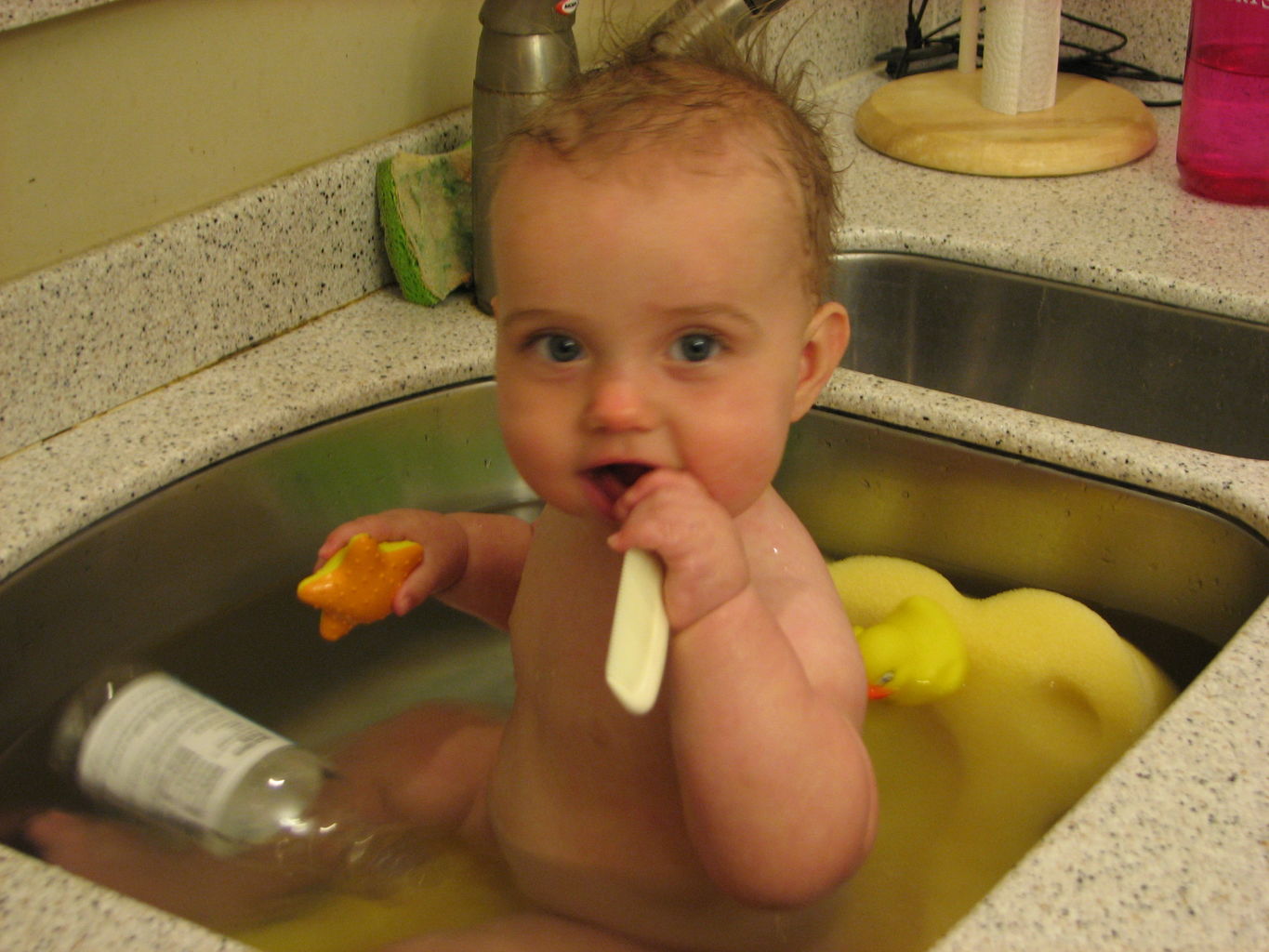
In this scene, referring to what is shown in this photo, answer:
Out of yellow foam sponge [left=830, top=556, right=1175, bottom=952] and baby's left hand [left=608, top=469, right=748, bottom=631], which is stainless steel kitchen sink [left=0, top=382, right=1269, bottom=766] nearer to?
yellow foam sponge [left=830, top=556, right=1175, bottom=952]

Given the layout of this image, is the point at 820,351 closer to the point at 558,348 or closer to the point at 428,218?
the point at 558,348

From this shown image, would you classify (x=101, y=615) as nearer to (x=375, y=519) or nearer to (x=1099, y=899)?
(x=375, y=519)

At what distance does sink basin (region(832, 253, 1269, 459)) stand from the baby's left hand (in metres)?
0.52

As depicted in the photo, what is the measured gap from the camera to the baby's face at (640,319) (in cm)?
58

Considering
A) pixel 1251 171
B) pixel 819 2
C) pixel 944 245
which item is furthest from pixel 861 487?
pixel 819 2

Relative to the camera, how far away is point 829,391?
94cm

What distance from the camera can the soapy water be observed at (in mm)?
751

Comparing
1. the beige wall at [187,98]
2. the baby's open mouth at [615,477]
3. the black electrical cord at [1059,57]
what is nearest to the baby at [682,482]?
the baby's open mouth at [615,477]

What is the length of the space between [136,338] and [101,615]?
0.66 feet

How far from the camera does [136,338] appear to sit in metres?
0.92

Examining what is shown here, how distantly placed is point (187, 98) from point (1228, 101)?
850 millimetres

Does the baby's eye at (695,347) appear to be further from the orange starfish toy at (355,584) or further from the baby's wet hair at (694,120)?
the orange starfish toy at (355,584)

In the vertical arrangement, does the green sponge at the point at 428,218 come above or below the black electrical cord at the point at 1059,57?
above

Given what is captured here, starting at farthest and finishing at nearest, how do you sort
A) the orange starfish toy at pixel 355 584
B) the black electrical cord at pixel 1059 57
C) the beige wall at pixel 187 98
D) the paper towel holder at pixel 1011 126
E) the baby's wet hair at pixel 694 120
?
the black electrical cord at pixel 1059 57
the paper towel holder at pixel 1011 126
the beige wall at pixel 187 98
the orange starfish toy at pixel 355 584
the baby's wet hair at pixel 694 120
